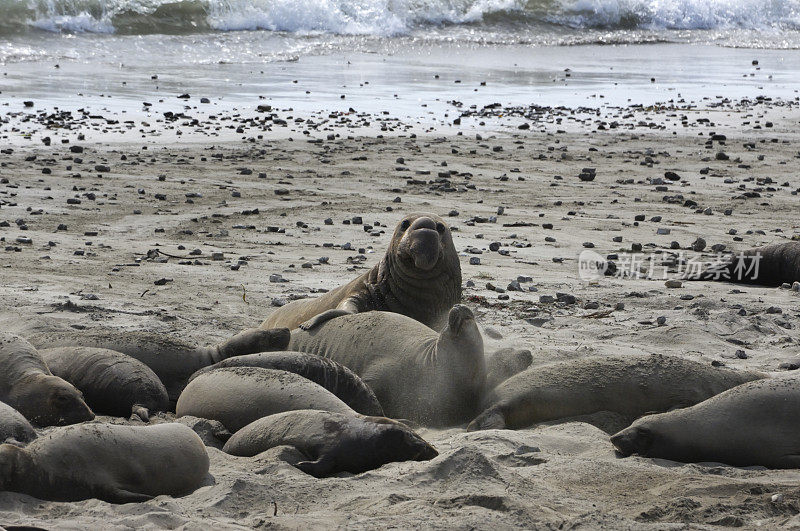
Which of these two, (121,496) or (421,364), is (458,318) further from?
(121,496)

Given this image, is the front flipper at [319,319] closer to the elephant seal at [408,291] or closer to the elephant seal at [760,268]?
the elephant seal at [408,291]

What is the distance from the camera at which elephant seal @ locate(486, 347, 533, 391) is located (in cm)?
612

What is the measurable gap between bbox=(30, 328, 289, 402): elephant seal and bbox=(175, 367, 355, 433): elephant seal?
0.60m

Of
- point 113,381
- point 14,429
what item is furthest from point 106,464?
point 113,381

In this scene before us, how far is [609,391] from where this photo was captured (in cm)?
568

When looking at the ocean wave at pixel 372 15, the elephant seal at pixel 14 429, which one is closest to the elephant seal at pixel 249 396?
the elephant seal at pixel 14 429

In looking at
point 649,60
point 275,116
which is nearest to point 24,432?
point 275,116

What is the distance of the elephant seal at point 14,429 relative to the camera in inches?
180

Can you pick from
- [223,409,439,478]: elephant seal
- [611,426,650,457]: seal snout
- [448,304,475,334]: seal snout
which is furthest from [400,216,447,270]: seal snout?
[611,426,650,457]: seal snout

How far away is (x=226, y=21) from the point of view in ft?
114

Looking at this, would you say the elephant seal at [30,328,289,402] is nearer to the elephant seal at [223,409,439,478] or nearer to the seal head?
the seal head

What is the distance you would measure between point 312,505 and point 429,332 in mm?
2373

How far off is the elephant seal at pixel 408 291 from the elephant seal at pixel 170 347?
1.04 m

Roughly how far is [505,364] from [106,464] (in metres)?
2.59
